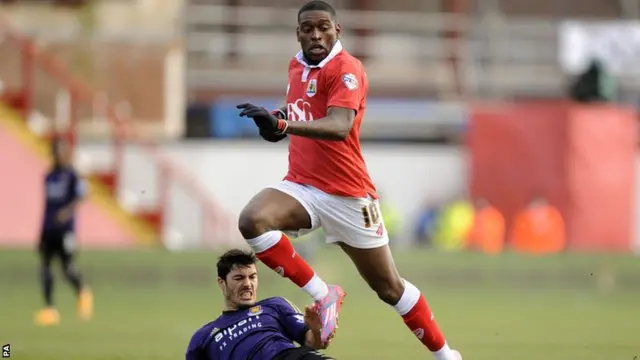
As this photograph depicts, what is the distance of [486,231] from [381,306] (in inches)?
290

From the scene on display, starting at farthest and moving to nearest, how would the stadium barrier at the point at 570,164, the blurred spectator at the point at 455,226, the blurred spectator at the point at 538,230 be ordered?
the stadium barrier at the point at 570,164 → the blurred spectator at the point at 455,226 → the blurred spectator at the point at 538,230

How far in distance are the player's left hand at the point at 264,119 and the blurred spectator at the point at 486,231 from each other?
18.8 metres

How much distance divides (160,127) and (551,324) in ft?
40.6

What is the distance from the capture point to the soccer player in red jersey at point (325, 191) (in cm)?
916

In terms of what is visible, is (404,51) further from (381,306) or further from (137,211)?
(381,306)

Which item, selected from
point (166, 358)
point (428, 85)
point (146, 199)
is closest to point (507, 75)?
point (428, 85)

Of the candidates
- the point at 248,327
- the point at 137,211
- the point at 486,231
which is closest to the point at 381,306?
the point at 137,211

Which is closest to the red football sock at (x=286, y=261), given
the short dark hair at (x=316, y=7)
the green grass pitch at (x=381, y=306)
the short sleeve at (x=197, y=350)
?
the short sleeve at (x=197, y=350)

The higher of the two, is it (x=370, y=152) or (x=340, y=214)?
(x=340, y=214)

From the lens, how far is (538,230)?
27312 millimetres

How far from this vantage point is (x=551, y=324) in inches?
658

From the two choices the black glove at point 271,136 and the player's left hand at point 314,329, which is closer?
the black glove at point 271,136

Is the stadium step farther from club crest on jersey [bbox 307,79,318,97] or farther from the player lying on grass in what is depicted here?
the player lying on grass

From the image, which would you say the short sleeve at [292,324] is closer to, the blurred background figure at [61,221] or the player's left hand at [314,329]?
the player's left hand at [314,329]
